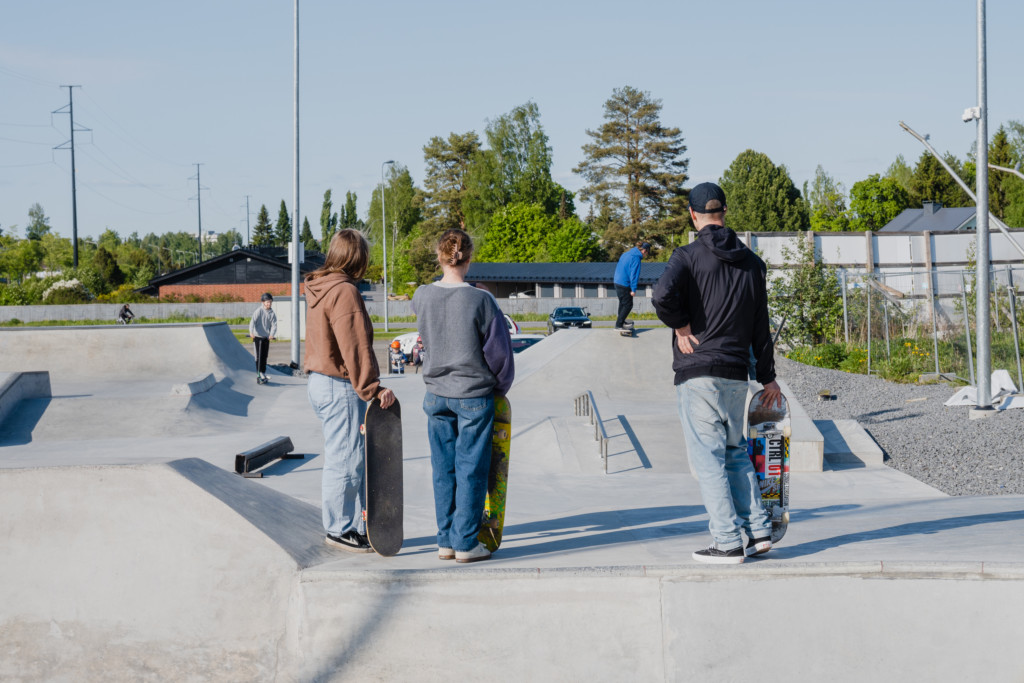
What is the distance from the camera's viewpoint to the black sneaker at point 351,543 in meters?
4.22

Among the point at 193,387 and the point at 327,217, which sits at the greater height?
the point at 327,217

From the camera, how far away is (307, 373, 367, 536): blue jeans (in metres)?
4.05

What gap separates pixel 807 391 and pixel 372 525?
498 inches

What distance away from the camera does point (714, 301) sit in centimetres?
369

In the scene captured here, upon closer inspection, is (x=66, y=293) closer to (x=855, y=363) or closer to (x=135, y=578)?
(x=855, y=363)

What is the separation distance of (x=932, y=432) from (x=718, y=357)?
8181 mm

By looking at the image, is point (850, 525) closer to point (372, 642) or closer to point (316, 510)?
point (372, 642)

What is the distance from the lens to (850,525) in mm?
4773

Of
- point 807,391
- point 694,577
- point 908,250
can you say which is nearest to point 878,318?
point 807,391

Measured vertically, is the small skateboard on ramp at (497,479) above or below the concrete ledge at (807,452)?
above

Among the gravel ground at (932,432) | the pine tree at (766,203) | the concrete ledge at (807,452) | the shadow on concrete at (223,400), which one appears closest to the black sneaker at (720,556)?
the gravel ground at (932,432)

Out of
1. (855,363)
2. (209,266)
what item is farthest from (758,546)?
(209,266)

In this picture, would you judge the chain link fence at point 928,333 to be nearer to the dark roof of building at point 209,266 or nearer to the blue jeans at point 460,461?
the blue jeans at point 460,461

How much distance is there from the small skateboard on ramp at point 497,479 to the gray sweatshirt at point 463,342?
22cm
